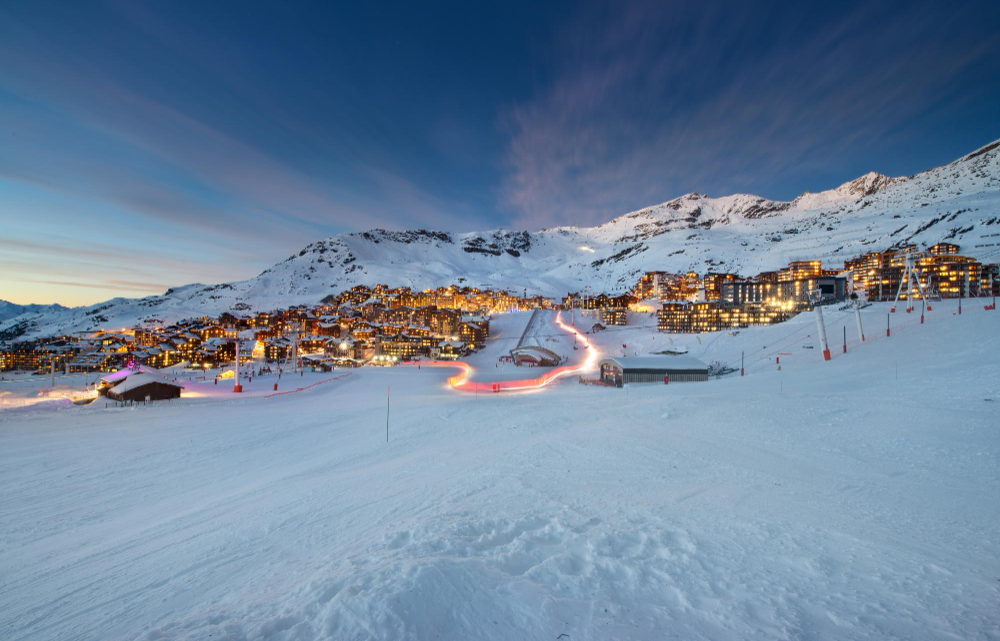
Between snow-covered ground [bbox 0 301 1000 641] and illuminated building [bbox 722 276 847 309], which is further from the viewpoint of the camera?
illuminated building [bbox 722 276 847 309]

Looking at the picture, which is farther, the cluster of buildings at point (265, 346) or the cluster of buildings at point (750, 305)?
the cluster of buildings at point (265, 346)

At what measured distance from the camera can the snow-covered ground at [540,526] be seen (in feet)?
11.1

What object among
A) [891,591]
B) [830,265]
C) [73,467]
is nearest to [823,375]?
[891,591]

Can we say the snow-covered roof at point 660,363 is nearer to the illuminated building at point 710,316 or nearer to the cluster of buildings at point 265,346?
the illuminated building at point 710,316

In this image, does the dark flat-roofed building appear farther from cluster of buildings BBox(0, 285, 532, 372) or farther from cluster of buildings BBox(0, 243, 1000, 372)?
cluster of buildings BBox(0, 285, 532, 372)

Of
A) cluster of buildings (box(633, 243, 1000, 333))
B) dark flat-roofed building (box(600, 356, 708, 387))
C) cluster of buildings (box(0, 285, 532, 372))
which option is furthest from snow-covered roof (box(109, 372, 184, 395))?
cluster of buildings (box(633, 243, 1000, 333))

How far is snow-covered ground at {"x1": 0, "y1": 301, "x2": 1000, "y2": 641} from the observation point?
337cm

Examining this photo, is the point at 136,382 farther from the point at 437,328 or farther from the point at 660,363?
the point at 437,328

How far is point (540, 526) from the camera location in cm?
525

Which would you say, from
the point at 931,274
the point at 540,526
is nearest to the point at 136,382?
the point at 540,526

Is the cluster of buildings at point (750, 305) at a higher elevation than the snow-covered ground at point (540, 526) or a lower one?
higher

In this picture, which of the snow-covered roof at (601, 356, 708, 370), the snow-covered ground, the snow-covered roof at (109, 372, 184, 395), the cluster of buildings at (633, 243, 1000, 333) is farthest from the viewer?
the cluster of buildings at (633, 243, 1000, 333)

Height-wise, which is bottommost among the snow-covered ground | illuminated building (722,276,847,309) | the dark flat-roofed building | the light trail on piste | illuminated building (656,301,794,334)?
the light trail on piste

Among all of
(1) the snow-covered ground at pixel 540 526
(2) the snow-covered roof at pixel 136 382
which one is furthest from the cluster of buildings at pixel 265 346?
(1) the snow-covered ground at pixel 540 526
